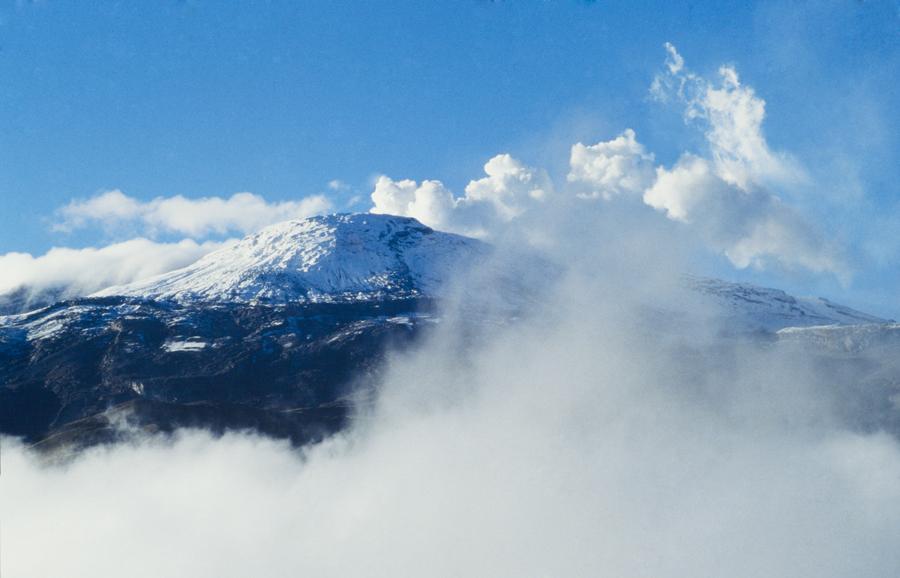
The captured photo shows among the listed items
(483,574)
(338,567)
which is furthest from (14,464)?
(483,574)

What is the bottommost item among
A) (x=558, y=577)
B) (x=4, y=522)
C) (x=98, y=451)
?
(x=558, y=577)

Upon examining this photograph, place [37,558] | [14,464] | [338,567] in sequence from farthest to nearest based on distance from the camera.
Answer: [338,567], [14,464], [37,558]

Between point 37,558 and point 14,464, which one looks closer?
point 37,558

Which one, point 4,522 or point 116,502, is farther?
point 116,502

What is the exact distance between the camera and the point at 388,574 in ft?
643

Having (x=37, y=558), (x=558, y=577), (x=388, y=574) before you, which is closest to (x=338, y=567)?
(x=388, y=574)

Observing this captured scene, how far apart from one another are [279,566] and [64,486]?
44.1m

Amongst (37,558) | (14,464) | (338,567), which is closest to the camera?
(37,558)

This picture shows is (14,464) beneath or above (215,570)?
above

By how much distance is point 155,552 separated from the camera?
19475 centimetres

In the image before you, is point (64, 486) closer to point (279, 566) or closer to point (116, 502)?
point (116, 502)

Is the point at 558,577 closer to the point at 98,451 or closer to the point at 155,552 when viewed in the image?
the point at 155,552

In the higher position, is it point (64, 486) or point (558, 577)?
point (64, 486)

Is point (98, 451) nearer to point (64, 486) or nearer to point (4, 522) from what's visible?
point (64, 486)
